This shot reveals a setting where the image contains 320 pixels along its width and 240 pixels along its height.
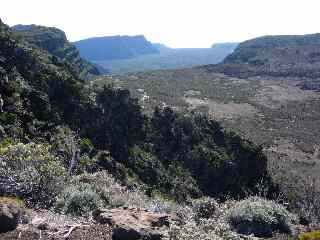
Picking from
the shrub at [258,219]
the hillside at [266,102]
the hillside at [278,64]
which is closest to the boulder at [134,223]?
the shrub at [258,219]

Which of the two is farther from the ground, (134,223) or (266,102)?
(134,223)

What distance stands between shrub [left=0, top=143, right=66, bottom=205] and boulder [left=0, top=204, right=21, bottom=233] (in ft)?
6.28

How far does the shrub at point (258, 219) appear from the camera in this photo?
1095 cm

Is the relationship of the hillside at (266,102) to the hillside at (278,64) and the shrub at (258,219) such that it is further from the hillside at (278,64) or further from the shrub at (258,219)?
the shrub at (258,219)

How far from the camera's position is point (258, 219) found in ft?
36.2

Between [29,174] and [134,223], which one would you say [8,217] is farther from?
[29,174]

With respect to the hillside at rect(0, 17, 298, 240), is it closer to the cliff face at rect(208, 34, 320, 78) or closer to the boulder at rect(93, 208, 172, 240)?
the boulder at rect(93, 208, 172, 240)

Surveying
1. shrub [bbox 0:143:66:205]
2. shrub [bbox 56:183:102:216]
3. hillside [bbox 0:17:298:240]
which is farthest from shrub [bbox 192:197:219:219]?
shrub [bbox 0:143:66:205]

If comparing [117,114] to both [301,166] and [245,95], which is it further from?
[245,95]

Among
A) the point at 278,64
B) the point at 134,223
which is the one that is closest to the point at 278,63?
the point at 278,64

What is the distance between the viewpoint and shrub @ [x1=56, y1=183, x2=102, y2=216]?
10.8 meters

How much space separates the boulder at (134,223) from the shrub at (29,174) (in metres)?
1.84

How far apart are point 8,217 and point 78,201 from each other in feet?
7.15

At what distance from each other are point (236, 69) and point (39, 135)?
322ft
